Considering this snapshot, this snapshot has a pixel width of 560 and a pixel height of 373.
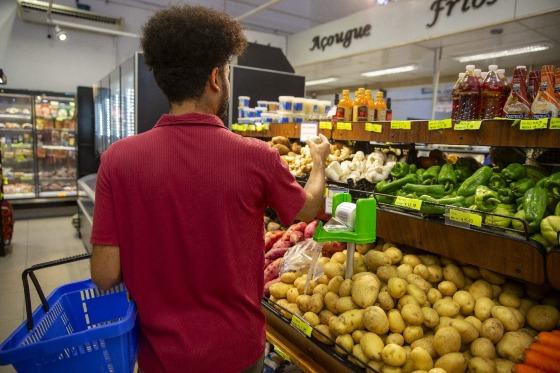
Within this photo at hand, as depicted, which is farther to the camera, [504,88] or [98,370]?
[504,88]

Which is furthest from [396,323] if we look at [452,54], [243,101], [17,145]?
[17,145]

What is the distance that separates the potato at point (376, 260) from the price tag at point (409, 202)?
0.27 meters

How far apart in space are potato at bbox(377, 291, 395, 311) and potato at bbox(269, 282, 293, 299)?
0.58m

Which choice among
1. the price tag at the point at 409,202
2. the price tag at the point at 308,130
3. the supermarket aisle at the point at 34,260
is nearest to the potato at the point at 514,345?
the price tag at the point at 409,202

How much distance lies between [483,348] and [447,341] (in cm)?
14

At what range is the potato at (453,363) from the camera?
1.46 meters

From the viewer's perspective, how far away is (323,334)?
5.66ft

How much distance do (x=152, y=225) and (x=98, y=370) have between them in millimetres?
499

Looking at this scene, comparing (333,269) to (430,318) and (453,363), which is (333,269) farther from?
(453,363)

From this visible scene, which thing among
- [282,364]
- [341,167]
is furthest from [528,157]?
[282,364]

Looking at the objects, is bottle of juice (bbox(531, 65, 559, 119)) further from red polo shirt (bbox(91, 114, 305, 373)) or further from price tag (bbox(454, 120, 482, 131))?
red polo shirt (bbox(91, 114, 305, 373))

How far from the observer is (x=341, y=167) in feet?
8.13

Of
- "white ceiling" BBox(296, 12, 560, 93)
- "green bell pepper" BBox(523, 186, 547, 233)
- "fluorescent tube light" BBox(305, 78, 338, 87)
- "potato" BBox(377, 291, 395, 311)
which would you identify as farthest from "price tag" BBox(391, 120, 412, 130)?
"fluorescent tube light" BBox(305, 78, 338, 87)

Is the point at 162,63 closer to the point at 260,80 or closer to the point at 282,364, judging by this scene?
the point at 282,364
